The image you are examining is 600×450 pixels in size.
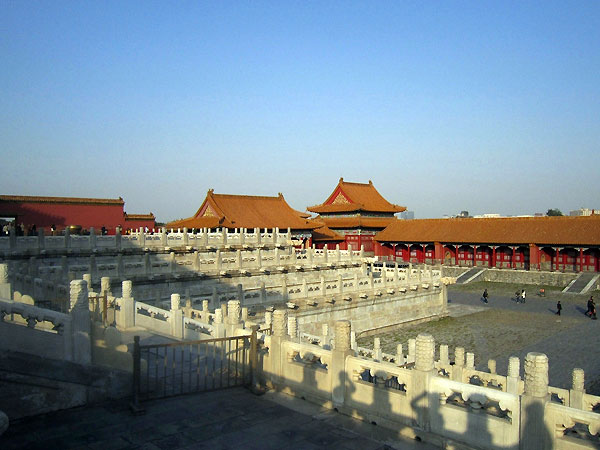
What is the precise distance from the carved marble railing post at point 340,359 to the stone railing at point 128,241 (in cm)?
1705

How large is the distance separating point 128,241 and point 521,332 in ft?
63.0

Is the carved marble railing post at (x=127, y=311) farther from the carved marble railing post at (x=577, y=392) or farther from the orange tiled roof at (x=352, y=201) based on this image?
the orange tiled roof at (x=352, y=201)

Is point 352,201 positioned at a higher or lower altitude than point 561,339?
higher

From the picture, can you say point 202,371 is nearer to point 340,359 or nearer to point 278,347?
point 278,347

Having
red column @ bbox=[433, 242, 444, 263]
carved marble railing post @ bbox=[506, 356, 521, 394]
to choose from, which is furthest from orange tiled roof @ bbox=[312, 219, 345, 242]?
carved marble railing post @ bbox=[506, 356, 521, 394]

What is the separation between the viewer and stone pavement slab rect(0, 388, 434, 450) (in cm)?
646

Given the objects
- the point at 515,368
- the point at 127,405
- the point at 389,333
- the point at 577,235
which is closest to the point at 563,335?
the point at 389,333

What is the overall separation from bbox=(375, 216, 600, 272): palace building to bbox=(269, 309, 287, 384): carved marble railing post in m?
34.6

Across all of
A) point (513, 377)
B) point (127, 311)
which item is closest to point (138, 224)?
point (127, 311)

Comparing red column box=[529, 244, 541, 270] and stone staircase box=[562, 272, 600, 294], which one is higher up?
red column box=[529, 244, 541, 270]

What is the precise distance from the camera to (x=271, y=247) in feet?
101

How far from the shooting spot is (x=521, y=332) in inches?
926

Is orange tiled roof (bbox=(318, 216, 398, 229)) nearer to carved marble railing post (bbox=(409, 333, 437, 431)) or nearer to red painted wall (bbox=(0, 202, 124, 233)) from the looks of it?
red painted wall (bbox=(0, 202, 124, 233))

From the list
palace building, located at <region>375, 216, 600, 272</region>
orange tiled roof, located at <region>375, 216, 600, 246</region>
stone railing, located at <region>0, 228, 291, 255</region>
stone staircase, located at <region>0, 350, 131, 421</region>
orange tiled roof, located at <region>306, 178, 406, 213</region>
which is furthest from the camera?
orange tiled roof, located at <region>306, 178, 406, 213</region>
